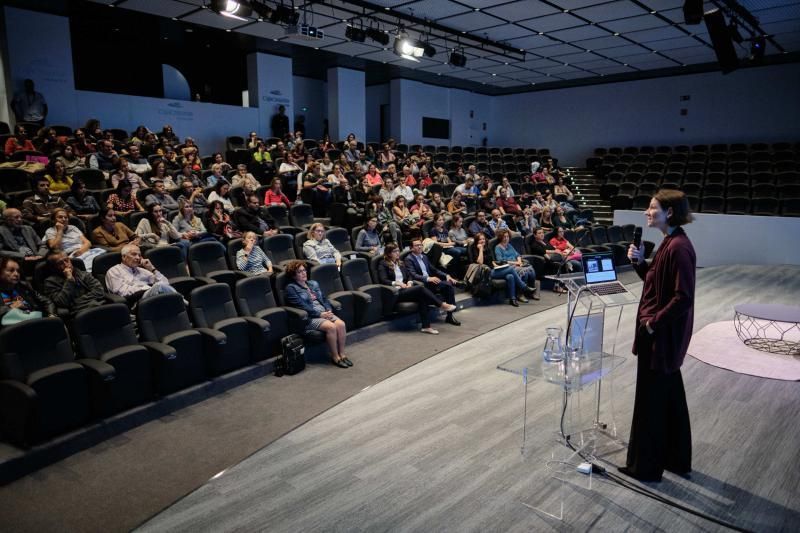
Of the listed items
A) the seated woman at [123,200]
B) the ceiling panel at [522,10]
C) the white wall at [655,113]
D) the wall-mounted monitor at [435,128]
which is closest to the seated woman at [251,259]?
the seated woman at [123,200]

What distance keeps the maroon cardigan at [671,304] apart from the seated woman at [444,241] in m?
4.38

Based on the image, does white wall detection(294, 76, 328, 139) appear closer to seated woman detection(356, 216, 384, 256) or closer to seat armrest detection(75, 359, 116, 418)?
seated woman detection(356, 216, 384, 256)

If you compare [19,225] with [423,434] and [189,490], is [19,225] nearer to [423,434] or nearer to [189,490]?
[189,490]

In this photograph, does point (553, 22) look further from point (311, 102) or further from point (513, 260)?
point (311, 102)

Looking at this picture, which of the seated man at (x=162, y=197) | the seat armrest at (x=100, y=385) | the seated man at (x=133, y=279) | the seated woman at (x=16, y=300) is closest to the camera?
the seat armrest at (x=100, y=385)

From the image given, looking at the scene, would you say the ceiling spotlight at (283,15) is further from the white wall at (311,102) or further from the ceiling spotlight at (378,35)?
the white wall at (311,102)

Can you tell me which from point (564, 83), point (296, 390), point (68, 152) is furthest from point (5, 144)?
point (564, 83)

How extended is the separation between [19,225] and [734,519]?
5671mm

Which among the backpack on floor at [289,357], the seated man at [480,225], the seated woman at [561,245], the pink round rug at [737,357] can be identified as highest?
the seated man at [480,225]

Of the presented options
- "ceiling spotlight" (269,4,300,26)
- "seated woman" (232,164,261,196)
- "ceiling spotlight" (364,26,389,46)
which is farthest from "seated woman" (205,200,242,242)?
"ceiling spotlight" (364,26,389,46)

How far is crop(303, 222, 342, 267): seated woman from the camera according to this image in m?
5.75

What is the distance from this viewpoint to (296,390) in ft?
13.1

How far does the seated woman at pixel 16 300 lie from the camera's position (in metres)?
3.47

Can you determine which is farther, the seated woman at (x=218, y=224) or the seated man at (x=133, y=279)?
the seated woman at (x=218, y=224)
